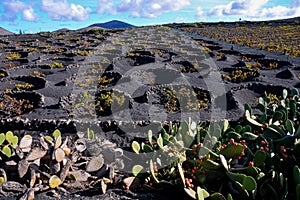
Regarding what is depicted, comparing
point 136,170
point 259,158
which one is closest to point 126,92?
point 136,170

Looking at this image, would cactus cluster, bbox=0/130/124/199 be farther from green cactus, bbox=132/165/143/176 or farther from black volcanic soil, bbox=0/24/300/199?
black volcanic soil, bbox=0/24/300/199

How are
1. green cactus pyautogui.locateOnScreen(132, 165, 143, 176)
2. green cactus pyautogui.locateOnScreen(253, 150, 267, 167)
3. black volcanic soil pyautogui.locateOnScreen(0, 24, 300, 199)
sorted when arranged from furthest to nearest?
black volcanic soil pyautogui.locateOnScreen(0, 24, 300, 199), green cactus pyautogui.locateOnScreen(132, 165, 143, 176), green cactus pyautogui.locateOnScreen(253, 150, 267, 167)

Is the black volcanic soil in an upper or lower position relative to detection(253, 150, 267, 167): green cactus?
lower

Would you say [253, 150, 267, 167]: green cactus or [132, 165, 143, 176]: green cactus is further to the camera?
[132, 165, 143, 176]: green cactus

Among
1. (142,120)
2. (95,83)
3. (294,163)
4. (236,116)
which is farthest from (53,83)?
(294,163)

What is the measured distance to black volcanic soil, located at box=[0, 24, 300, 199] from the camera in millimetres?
8266

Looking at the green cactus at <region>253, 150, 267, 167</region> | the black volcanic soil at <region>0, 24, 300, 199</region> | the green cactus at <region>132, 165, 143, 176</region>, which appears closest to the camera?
the green cactus at <region>253, 150, 267, 167</region>

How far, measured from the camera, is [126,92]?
11.4m

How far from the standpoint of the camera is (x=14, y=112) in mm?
10109

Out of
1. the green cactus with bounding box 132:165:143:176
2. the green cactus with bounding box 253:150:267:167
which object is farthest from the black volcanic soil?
the green cactus with bounding box 253:150:267:167

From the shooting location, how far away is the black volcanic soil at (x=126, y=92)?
8.27 metres

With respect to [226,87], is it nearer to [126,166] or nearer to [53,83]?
[53,83]

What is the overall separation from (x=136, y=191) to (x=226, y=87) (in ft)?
28.0

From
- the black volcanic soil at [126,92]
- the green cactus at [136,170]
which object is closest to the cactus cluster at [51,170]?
the green cactus at [136,170]
